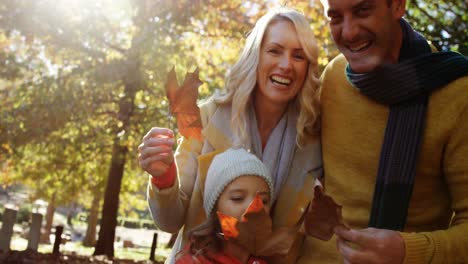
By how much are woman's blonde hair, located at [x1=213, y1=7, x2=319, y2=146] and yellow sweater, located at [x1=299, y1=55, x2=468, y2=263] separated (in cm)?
9

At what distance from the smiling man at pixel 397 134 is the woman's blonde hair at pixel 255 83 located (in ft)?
0.53

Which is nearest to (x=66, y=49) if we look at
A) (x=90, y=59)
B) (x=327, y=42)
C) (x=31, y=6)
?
(x=90, y=59)

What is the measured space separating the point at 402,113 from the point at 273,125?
0.72 m

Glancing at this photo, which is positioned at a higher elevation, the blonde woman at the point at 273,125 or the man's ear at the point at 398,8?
the man's ear at the point at 398,8

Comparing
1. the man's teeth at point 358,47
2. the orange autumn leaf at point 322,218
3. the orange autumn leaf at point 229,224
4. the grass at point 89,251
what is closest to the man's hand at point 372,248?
the orange autumn leaf at point 322,218

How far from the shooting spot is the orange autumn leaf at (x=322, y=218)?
1.83 meters

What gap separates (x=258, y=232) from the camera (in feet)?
6.81

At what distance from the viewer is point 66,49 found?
505 inches

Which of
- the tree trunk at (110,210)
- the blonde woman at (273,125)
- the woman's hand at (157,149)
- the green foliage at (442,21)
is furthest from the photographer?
the tree trunk at (110,210)

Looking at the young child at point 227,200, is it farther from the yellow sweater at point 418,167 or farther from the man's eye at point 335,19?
the man's eye at point 335,19

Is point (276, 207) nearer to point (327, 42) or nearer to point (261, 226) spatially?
point (261, 226)

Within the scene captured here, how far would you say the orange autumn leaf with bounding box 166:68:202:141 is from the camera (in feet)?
7.07

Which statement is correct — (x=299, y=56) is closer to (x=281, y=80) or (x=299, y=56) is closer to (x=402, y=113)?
(x=281, y=80)

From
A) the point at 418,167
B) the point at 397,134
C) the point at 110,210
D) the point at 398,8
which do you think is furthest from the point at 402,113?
the point at 110,210
